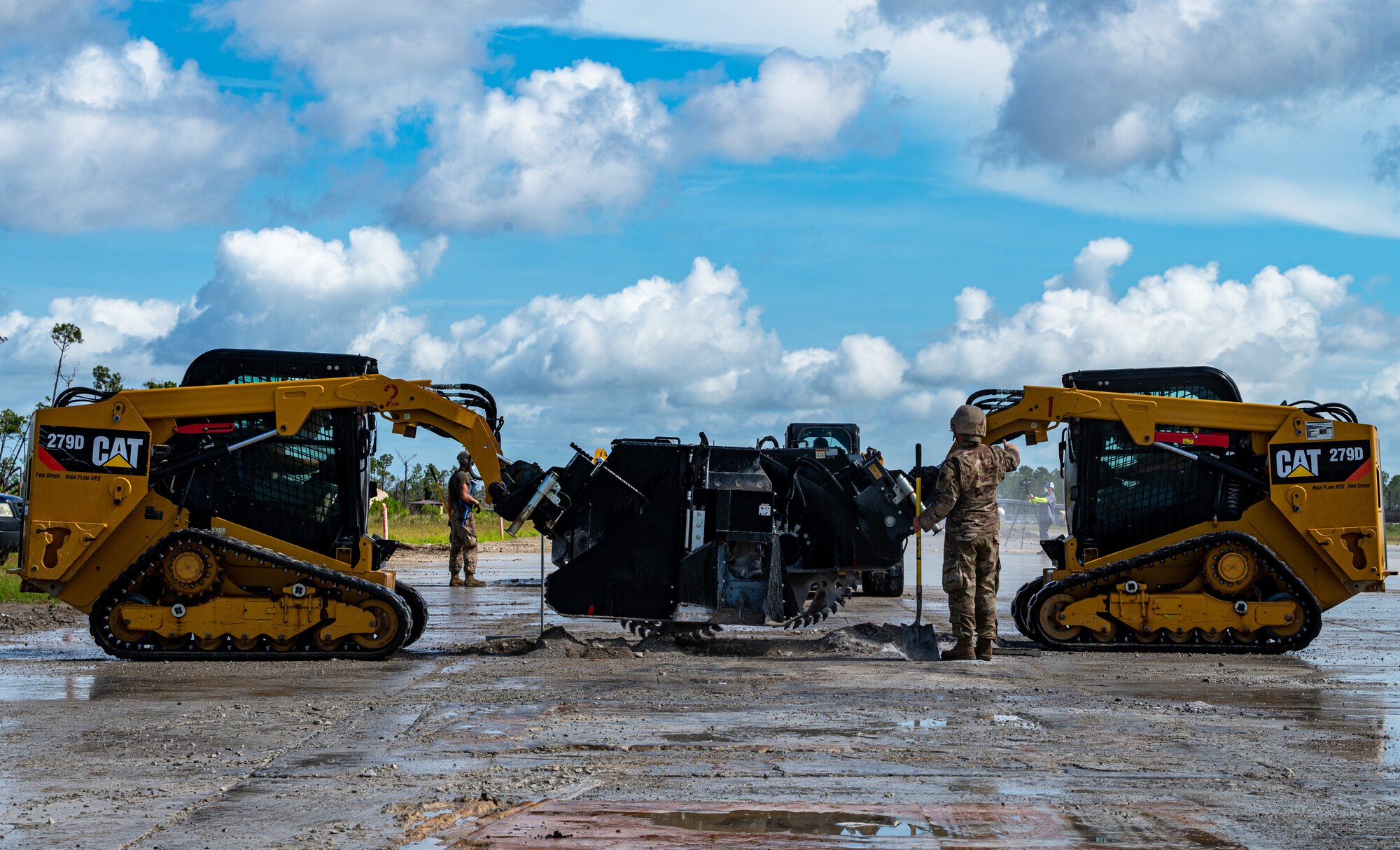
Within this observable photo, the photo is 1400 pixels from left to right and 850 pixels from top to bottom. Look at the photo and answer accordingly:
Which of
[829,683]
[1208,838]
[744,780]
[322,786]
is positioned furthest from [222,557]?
[1208,838]

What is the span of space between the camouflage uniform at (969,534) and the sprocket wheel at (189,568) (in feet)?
19.3

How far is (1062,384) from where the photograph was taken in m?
13.8

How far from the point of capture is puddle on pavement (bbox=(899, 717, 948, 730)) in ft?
26.2

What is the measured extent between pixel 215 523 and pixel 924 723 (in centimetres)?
A: 668

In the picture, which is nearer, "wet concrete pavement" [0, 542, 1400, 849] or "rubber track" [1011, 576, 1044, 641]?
"wet concrete pavement" [0, 542, 1400, 849]

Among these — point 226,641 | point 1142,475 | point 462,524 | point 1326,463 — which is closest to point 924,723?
point 1142,475

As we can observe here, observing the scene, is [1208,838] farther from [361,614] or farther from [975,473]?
[361,614]

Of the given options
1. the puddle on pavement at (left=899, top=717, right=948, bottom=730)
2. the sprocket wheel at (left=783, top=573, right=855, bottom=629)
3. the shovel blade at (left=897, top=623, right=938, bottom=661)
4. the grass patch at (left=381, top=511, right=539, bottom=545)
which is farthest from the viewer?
the grass patch at (left=381, top=511, right=539, bottom=545)

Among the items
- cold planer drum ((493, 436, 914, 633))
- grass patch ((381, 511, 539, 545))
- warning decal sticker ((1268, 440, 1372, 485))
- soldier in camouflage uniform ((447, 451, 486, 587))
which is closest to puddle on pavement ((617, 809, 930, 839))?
cold planer drum ((493, 436, 914, 633))

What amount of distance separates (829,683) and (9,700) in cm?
534

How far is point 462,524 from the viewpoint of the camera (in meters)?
22.3

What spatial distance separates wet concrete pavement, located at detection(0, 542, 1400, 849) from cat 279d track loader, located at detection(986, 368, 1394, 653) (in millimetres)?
676

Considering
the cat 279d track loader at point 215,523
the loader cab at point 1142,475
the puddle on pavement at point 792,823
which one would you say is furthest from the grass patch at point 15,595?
the puddle on pavement at point 792,823

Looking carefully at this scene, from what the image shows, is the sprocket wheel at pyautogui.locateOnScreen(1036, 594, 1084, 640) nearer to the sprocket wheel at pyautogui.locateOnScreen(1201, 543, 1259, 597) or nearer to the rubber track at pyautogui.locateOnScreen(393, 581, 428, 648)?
the sprocket wheel at pyautogui.locateOnScreen(1201, 543, 1259, 597)
